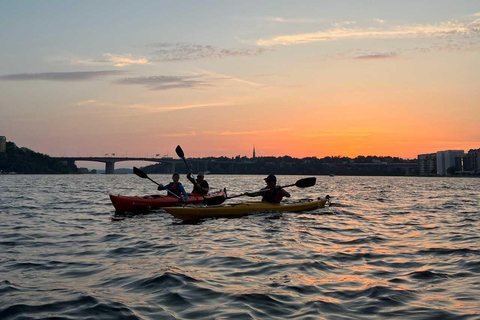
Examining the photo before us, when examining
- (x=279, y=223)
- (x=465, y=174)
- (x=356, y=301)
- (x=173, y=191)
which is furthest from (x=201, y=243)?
(x=465, y=174)

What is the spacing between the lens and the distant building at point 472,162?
168 metres

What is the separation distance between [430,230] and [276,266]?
647cm

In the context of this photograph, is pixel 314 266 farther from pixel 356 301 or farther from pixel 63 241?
pixel 63 241

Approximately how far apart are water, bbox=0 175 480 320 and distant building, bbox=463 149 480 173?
175157mm

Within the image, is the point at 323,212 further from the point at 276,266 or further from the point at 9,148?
the point at 9,148

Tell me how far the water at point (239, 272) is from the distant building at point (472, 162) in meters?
175

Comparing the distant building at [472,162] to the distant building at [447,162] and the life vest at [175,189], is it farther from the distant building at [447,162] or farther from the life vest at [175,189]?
the life vest at [175,189]

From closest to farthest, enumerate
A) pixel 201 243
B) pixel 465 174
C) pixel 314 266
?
pixel 314 266 → pixel 201 243 → pixel 465 174

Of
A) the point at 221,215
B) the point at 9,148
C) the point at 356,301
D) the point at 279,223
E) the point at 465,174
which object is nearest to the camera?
the point at 356,301

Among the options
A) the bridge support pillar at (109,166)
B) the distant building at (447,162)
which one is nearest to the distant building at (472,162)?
the distant building at (447,162)

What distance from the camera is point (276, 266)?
24.6ft

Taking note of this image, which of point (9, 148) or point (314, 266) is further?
point (9, 148)

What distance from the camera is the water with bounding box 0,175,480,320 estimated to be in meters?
5.09

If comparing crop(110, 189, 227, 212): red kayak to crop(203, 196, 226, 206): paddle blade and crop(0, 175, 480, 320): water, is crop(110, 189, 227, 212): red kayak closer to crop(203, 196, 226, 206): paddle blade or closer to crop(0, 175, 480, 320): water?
crop(203, 196, 226, 206): paddle blade
